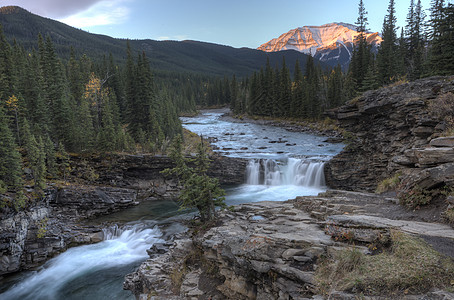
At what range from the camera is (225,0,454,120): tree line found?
1298 inches

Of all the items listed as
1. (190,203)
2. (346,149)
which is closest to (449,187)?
(190,203)

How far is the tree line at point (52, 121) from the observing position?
20547 mm

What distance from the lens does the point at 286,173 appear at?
30156mm

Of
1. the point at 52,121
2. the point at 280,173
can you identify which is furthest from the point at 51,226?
the point at 280,173

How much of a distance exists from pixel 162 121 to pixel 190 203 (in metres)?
34.9

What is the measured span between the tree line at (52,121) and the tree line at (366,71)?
114 ft

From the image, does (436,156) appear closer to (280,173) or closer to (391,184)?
(391,184)

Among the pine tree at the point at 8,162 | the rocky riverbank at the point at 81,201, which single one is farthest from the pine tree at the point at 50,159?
the pine tree at the point at 8,162

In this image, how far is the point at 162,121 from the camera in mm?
47281

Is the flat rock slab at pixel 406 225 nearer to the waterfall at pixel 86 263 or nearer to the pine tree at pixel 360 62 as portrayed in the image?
the waterfall at pixel 86 263

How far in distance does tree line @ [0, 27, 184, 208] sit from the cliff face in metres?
22.8

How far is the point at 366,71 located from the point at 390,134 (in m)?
42.6

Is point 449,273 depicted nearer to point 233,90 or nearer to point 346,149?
point 346,149

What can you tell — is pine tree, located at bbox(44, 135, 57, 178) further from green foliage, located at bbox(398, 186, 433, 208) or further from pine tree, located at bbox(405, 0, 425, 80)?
pine tree, located at bbox(405, 0, 425, 80)
